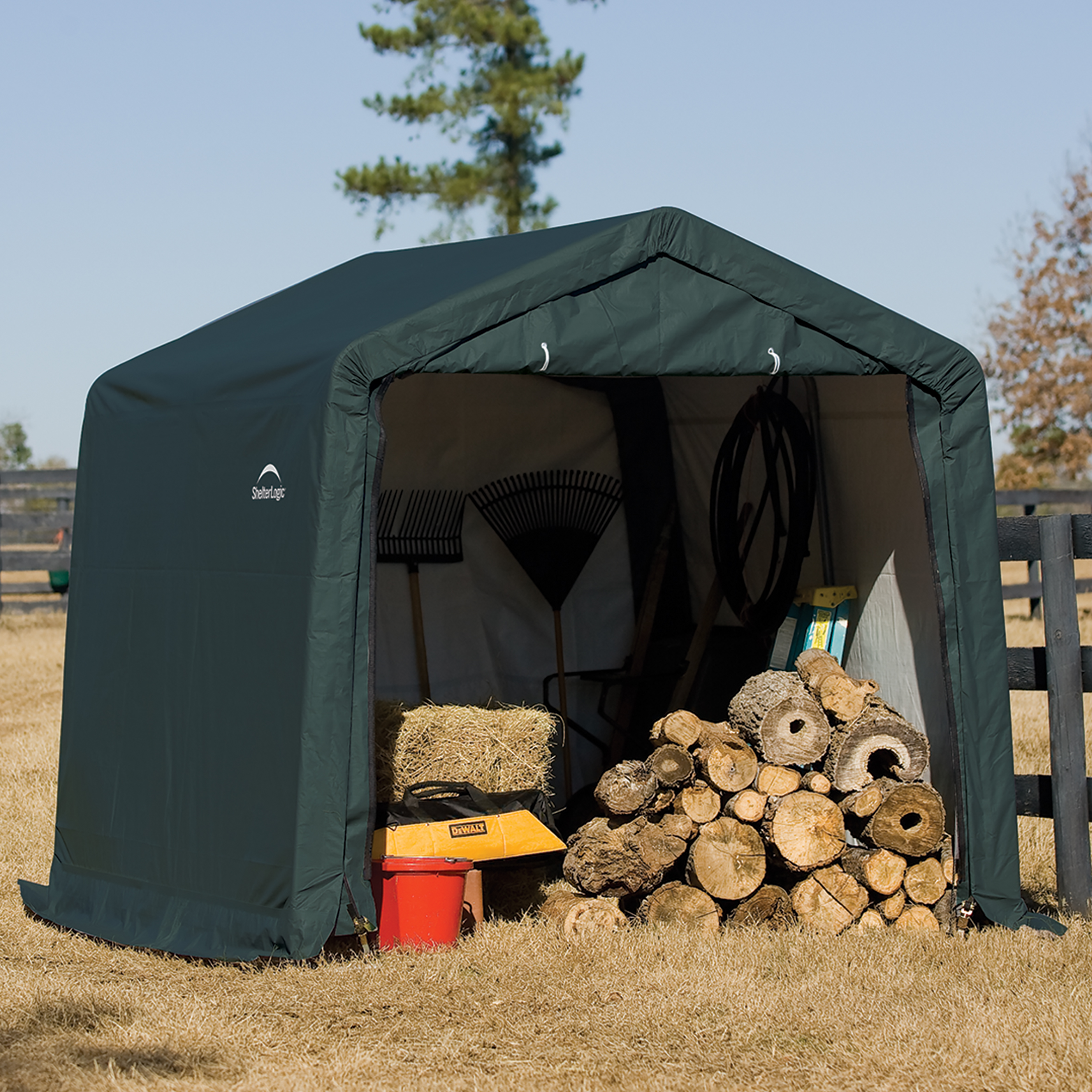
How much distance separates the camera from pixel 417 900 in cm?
461

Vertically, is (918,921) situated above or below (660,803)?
below

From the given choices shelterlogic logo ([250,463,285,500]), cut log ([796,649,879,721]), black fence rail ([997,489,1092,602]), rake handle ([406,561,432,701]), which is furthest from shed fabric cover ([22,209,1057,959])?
black fence rail ([997,489,1092,602])

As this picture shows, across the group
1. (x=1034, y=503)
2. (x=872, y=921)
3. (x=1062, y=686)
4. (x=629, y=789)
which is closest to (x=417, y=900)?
(x=629, y=789)

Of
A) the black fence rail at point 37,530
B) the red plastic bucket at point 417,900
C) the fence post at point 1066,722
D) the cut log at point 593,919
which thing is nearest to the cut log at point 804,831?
the cut log at point 593,919

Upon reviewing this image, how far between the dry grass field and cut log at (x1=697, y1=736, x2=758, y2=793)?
0.54m

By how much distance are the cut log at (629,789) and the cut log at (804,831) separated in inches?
16.4

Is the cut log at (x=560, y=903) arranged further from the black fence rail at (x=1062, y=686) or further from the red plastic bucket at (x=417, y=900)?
the black fence rail at (x=1062, y=686)

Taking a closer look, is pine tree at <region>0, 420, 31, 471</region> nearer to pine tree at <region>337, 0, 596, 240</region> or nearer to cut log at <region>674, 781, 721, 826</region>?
pine tree at <region>337, 0, 596, 240</region>

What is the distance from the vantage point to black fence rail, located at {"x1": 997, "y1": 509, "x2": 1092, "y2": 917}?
512 centimetres

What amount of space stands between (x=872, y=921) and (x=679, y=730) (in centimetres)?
92

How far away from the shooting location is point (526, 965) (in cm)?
448

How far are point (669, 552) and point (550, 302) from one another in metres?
2.59

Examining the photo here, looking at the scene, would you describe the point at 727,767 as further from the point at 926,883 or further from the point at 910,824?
the point at 926,883

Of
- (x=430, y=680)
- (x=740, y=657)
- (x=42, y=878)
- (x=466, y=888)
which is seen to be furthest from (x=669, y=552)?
(x=42, y=878)
